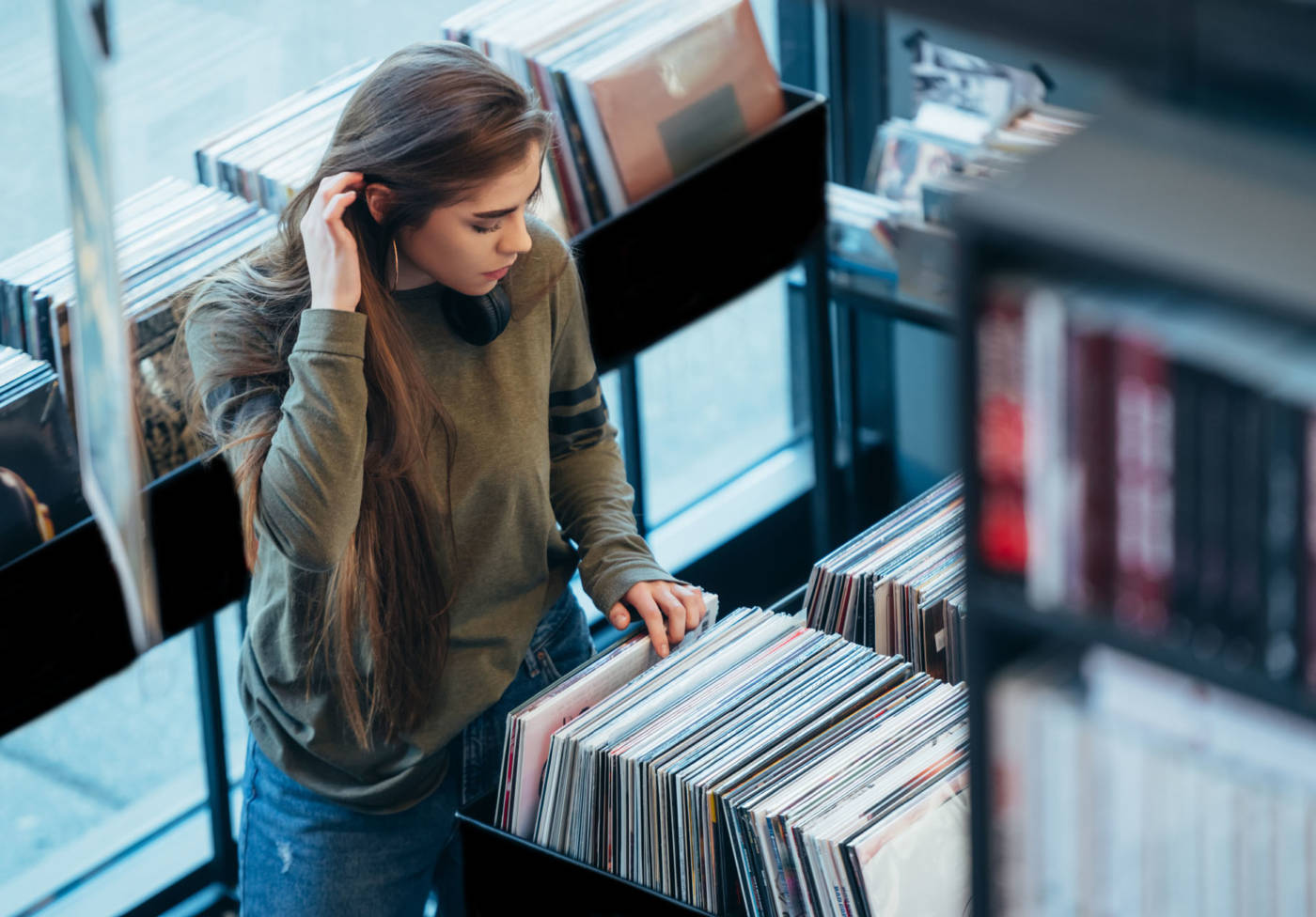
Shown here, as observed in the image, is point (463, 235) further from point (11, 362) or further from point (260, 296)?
point (11, 362)

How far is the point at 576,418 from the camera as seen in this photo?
2.35 metres

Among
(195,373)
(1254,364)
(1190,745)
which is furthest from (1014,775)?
(195,373)

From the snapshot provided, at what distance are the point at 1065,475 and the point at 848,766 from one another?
91 centimetres

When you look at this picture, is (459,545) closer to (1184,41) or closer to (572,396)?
(572,396)

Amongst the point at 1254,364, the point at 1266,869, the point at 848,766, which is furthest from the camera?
the point at 848,766

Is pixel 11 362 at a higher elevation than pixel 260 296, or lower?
lower

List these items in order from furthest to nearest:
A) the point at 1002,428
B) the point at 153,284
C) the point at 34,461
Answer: the point at 153,284, the point at 34,461, the point at 1002,428

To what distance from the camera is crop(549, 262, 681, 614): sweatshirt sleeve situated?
2.28m

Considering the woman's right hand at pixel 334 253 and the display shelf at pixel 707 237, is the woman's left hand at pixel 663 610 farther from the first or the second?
the display shelf at pixel 707 237

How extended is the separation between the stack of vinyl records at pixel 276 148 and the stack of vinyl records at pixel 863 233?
882mm

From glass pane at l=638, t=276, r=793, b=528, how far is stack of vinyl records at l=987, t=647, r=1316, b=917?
2.74 m

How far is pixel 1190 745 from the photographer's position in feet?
4.01

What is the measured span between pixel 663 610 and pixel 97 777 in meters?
1.68

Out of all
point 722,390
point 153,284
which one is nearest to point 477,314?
point 153,284
